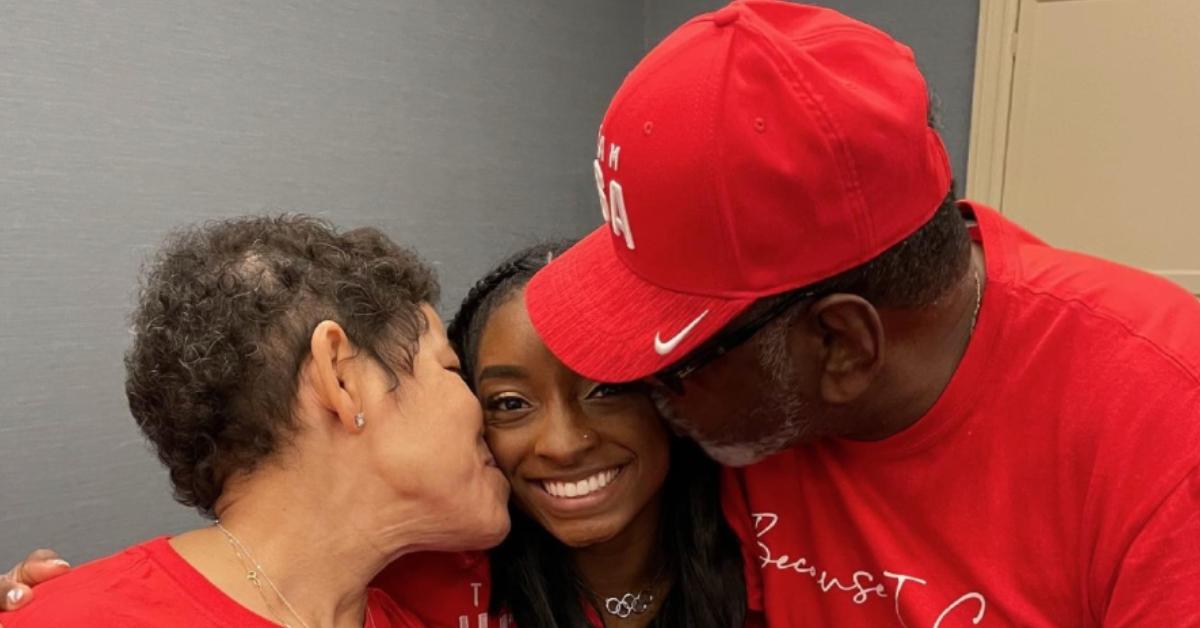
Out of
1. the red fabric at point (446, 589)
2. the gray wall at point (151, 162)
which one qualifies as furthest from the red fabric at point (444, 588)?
the gray wall at point (151, 162)

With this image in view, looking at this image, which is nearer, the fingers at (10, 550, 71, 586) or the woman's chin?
the fingers at (10, 550, 71, 586)

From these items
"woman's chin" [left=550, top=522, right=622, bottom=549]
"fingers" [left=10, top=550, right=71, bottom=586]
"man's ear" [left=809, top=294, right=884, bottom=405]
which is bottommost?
"woman's chin" [left=550, top=522, right=622, bottom=549]

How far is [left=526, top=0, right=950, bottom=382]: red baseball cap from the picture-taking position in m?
0.80

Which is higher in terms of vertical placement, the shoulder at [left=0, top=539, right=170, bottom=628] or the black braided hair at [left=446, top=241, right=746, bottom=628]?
the shoulder at [left=0, top=539, right=170, bottom=628]

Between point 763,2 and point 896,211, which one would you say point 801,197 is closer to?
point 896,211

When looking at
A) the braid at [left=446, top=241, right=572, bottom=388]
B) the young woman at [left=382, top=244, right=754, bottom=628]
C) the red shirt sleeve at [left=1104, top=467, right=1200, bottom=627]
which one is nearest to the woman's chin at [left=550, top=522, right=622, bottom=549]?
the young woman at [left=382, top=244, right=754, bottom=628]

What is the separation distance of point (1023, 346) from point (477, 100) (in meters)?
1.84

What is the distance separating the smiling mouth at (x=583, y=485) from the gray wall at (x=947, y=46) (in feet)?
6.91

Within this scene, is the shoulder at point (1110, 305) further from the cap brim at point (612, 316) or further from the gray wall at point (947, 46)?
the gray wall at point (947, 46)

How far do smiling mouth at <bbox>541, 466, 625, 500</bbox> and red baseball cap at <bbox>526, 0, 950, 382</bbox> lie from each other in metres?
0.28

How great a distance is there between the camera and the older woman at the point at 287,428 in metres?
0.99

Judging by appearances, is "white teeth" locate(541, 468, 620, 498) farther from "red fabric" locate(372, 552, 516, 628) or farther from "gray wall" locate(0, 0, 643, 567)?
"gray wall" locate(0, 0, 643, 567)

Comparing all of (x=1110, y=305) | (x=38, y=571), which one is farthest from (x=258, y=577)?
(x=1110, y=305)

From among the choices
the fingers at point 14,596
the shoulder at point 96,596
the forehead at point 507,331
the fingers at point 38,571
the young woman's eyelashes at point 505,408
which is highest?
the forehead at point 507,331
